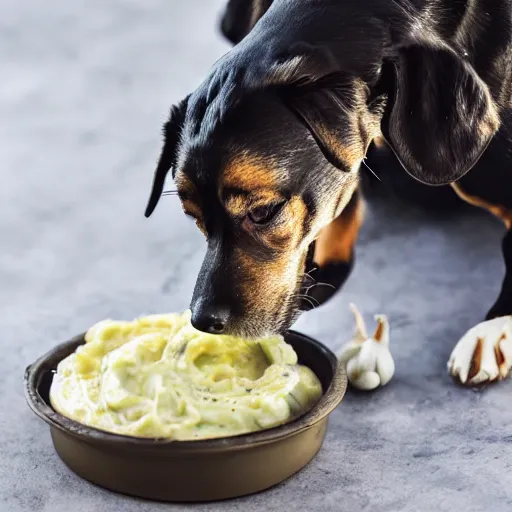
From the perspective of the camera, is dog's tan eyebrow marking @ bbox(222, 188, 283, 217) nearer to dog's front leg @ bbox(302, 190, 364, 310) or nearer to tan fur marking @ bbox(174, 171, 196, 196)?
tan fur marking @ bbox(174, 171, 196, 196)

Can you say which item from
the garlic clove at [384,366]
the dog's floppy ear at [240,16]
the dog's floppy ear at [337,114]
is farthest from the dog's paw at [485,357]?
the dog's floppy ear at [240,16]

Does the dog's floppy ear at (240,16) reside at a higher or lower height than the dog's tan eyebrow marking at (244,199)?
higher

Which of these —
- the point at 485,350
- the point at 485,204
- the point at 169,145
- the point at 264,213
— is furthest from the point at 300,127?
the point at 485,350

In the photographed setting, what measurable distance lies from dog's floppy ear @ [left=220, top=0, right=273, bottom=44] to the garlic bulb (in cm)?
69

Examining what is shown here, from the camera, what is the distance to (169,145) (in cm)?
170

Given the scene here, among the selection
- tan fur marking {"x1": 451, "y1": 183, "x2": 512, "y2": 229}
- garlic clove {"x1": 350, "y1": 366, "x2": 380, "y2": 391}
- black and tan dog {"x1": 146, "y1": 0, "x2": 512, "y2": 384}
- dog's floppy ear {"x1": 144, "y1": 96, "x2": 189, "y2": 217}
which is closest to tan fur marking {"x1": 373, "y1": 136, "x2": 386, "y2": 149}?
black and tan dog {"x1": 146, "y1": 0, "x2": 512, "y2": 384}

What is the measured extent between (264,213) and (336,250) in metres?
0.66

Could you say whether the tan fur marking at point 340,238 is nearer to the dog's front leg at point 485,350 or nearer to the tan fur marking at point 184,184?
the dog's front leg at point 485,350

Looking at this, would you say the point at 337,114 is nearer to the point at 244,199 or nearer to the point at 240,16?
the point at 244,199

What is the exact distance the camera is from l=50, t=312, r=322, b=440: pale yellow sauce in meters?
1.56

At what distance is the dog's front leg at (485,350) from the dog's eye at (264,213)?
1.91 feet

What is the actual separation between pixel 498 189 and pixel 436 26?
16.2 inches

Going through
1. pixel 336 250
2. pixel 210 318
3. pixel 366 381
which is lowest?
pixel 366 381

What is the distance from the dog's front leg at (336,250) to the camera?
2.15 m
